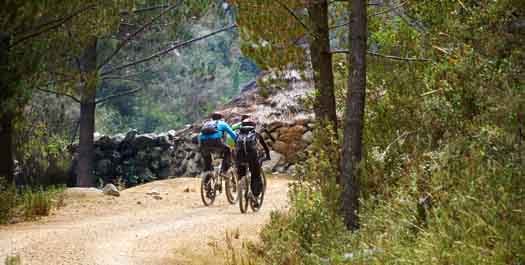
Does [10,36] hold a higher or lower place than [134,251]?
higher

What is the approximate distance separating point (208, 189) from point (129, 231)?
12.7 feet

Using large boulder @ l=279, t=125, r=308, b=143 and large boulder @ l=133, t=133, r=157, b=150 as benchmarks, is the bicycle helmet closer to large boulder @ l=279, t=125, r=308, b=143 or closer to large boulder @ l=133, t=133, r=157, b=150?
large boulder @ l=279, t=125, r=308, b=143

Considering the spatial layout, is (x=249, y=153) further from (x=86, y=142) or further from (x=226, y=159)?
(x=86, y=142)

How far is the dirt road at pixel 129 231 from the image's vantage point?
10.2m

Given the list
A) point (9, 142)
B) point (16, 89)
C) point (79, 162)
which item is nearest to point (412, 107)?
point (16, 89)

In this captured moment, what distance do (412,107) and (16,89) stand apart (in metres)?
6.95

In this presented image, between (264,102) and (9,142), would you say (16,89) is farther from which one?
(264,102)

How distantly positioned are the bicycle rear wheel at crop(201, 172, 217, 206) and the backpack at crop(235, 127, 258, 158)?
2.04 meters

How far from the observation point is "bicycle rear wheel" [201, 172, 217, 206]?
52.7ft

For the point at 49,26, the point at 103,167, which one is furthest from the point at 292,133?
the point at 49,26

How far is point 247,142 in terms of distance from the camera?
14.0 metres

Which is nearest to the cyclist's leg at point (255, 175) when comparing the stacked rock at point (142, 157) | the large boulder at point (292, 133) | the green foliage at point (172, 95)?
the large boulder at point (292, 133)

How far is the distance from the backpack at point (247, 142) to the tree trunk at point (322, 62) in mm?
3244

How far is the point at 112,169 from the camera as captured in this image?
27.8 metres
